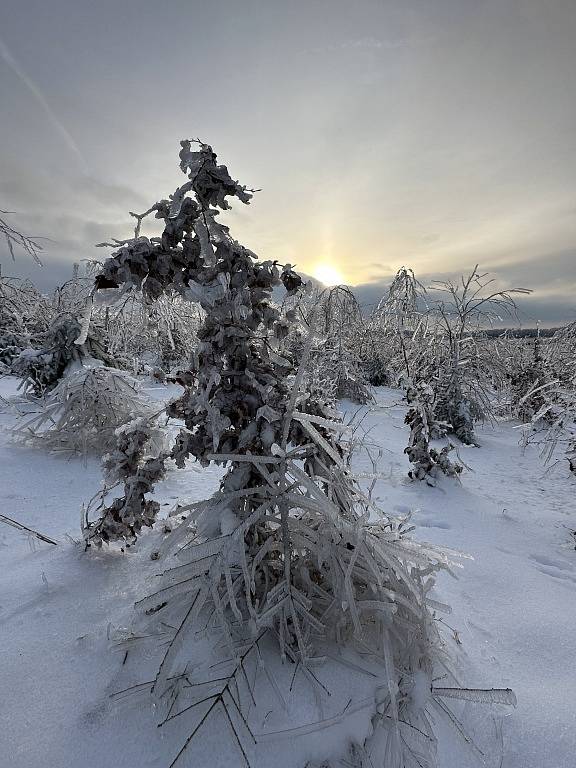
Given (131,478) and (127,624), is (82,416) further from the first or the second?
(127,624)

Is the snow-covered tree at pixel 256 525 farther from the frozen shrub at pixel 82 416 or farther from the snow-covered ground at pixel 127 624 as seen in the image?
the frozen shrub at pixel 82 416

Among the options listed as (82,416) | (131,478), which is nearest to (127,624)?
(131,478)

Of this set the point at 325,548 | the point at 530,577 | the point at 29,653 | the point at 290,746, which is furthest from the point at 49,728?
the point at 530,577

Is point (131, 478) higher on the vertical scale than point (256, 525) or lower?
higher

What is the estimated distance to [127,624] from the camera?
1.60 m

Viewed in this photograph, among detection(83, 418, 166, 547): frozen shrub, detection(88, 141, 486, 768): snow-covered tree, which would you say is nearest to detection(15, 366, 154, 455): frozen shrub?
detection(83, 418, 166, 547): frozen shrub

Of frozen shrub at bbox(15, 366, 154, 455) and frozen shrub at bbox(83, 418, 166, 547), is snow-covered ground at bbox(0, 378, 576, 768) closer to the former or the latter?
frozen shrub at bbox(83, 418, 166, 547)

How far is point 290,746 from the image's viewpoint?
46.3 inches

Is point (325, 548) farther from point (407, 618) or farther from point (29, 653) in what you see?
point (29, 653)

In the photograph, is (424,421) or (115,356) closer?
(424,421)

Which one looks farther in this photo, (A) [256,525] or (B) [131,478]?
(B) [131,478]

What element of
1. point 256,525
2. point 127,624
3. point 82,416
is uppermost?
point 82,416

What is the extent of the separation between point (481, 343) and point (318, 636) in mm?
7384

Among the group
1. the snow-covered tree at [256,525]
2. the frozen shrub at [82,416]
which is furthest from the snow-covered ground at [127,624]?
the frozen shrub at [82,416]
